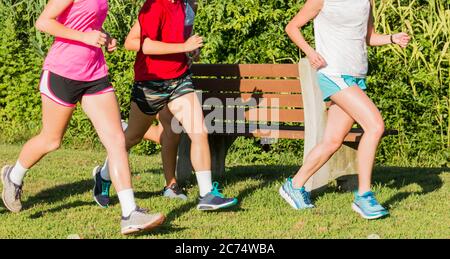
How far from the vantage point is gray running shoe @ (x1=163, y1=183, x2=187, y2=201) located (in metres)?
7.45

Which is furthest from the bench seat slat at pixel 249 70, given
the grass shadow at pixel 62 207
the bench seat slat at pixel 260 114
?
the grass shadow at pixel 62 207

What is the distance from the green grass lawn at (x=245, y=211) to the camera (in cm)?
614

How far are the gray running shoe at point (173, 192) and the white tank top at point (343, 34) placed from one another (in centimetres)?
154

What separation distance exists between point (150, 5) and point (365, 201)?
196 cm

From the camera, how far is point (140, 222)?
5.82 m

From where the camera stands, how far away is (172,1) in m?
6.89

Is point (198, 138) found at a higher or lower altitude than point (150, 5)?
lower

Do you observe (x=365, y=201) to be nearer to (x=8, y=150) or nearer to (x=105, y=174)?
(x=105, y=174)

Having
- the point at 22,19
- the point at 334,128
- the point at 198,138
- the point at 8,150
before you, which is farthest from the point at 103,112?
the point at 22,19

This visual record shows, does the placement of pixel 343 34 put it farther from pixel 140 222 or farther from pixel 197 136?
pixel 140 222

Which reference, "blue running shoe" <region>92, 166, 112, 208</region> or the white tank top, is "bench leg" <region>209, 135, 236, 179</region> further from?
the white tank top

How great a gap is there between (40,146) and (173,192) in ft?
4.40

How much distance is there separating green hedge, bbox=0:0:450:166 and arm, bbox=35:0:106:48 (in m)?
4.36

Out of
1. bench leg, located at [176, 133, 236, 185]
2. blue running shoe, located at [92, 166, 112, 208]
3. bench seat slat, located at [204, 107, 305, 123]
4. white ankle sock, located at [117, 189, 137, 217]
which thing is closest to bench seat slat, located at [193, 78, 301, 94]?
bench seat slat, located at [204, 107, 305, 123]
